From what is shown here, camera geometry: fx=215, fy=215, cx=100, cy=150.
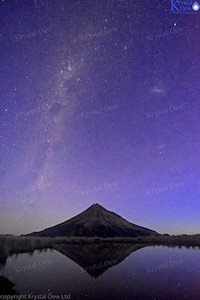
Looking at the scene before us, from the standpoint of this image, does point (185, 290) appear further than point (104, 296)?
Yes

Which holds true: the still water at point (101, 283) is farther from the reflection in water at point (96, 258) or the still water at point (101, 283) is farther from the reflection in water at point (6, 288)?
the reflection in water at point (6, 288)

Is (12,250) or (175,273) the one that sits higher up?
(12,250)

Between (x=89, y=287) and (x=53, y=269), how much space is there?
18.2 feet

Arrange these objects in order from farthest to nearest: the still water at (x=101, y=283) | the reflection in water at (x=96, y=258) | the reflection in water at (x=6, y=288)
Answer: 1. the reflection in water at (x=96, y=258)
2. the still water at (x=101, y=283)
3. the reflection in water at (x=6, y=288)

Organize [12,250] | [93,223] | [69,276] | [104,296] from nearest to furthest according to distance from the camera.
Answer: [104,296] < [69,276] < [12,250] < [93,223]

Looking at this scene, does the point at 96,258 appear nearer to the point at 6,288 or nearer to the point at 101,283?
the point at 101,283

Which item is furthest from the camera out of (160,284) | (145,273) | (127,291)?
(145,273)

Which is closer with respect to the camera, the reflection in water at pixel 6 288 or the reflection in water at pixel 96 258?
the reflection in water at pixel 6 288

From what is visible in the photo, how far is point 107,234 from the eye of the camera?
14712 cm

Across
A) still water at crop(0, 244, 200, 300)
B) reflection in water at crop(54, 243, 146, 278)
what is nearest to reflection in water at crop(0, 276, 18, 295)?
still water at crop(0, 244, 200, 300)

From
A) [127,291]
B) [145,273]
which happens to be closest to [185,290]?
[127,291]

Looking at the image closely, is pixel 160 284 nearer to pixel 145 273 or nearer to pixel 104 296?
pixel 145 273

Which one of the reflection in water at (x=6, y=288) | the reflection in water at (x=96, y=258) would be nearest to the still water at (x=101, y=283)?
the reflection in water at (x=96, y=258)

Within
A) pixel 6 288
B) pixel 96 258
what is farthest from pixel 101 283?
pixel 96 258
